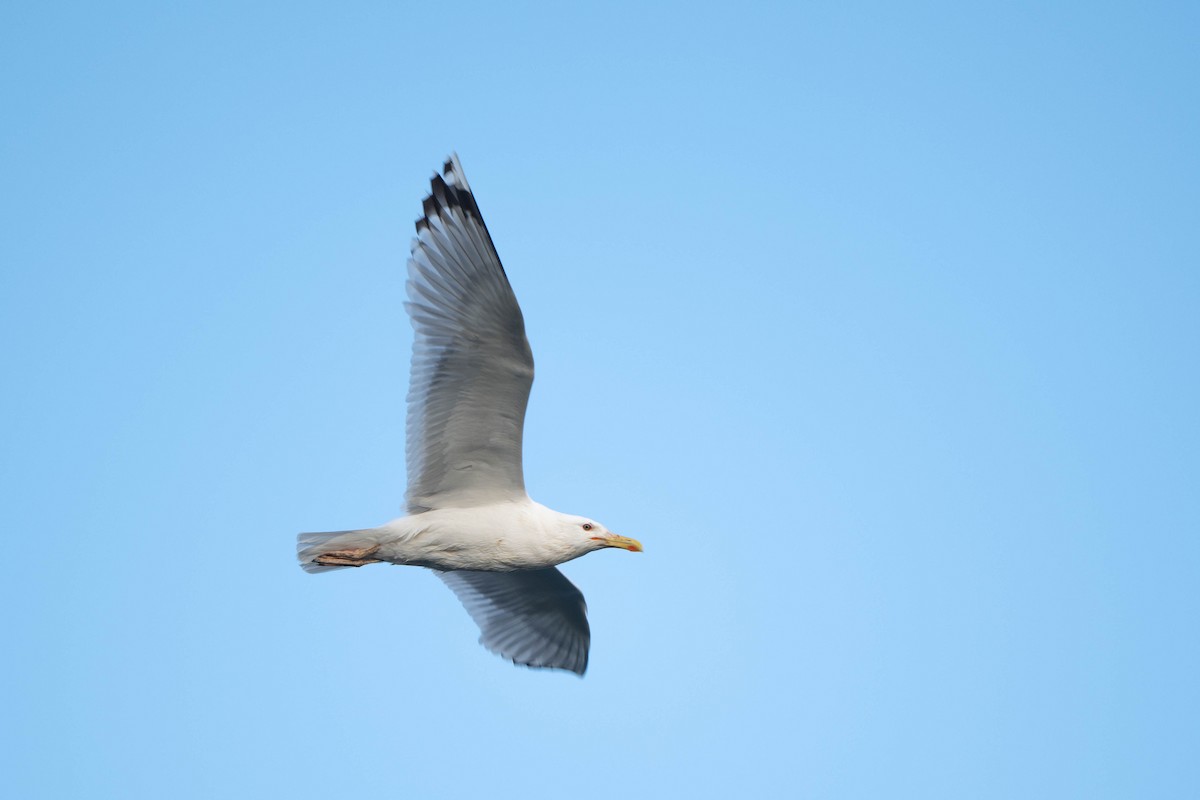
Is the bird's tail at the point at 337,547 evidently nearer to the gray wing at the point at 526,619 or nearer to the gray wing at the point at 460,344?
the gray wing at the point at 460,344

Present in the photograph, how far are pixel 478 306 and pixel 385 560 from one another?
82.9 inches

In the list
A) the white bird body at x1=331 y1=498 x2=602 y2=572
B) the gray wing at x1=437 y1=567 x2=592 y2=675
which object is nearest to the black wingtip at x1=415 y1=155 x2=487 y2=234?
the white bird body at x1=331 y1=498 x2=602 y2=572

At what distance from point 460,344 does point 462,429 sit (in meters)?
0.72

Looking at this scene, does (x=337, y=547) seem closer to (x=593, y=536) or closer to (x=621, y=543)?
(x=593, y=536)

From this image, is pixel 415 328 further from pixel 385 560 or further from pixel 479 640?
pixel 479 640

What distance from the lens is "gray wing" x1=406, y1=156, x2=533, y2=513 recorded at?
29.6 feet

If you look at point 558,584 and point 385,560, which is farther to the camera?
point 558,584

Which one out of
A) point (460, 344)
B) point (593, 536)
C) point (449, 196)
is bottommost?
point (593, 536)

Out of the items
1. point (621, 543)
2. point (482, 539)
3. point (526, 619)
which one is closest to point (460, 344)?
point (482, 539)

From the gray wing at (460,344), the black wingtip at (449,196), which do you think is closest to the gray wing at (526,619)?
the gray wing at (460,344)

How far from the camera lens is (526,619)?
37.7 feet

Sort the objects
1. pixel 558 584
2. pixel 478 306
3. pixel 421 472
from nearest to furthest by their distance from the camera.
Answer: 1. pixel 478 306
2. pixel 421 472
3. pixel 558 584

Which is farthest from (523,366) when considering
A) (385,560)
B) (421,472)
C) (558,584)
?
(558,584)

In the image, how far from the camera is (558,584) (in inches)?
443
